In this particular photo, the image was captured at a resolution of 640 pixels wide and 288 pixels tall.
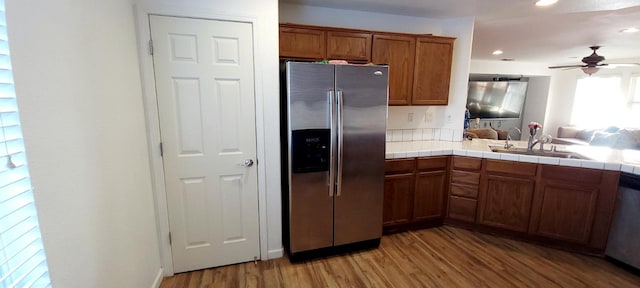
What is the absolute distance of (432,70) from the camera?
9.75 feet

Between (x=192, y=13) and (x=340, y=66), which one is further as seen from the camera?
(x=340, y=66)

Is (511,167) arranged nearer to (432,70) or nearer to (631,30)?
(432,70)

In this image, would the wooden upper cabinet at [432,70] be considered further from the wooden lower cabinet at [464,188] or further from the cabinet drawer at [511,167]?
the cabinet drawer at [511,167]

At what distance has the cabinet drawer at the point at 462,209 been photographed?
285cm

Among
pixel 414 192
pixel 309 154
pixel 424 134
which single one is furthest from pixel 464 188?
pixel 309 154

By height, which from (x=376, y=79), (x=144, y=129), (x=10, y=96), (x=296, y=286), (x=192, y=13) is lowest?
(x=296, y=286)

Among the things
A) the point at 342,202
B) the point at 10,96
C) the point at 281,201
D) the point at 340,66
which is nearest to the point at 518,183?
the point at 342,202

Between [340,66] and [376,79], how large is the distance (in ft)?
1.07

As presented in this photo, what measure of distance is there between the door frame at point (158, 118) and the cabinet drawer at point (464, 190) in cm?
194

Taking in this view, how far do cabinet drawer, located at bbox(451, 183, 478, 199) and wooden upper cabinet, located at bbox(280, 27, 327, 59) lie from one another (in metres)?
1.88

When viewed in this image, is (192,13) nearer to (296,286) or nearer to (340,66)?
(340,66)

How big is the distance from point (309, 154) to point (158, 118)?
110cm

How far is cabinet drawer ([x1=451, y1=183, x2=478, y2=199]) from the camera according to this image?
281 cm

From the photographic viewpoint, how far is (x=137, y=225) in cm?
176
